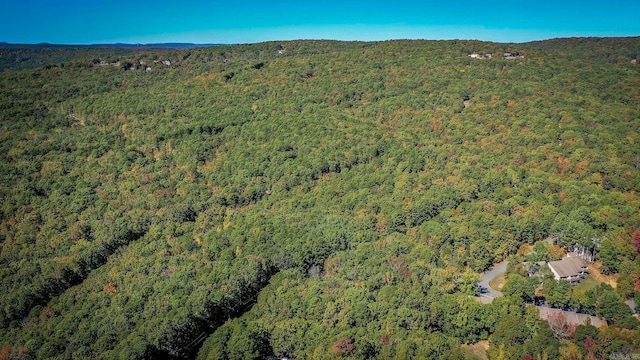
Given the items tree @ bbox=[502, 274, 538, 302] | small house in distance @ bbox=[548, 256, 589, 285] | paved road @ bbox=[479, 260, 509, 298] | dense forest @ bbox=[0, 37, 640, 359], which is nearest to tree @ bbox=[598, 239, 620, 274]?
dense forest @ bbox=[0, 37, 640, 359]

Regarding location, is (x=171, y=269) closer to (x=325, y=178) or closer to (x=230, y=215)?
(x=230, y=215)

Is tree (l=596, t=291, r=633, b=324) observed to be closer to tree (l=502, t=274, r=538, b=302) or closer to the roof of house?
tree (l=502, t=274, r=538, b=302)

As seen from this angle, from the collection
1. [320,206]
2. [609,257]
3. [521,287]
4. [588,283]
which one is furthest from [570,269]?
[320,206]

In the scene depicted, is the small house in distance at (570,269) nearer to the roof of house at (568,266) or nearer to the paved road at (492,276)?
the roof of house at (568,266)


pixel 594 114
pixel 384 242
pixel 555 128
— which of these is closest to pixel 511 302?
pixel 384 242

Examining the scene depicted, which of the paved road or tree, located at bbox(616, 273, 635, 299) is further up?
tree, located at bbox(616, 273, 635, 299)

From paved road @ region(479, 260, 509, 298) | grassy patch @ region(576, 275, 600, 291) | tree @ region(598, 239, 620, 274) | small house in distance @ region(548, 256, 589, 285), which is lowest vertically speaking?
paved road @ region(479, 260, 509, 298)

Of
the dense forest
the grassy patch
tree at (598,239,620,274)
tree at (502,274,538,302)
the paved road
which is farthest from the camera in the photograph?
tree at (598,239,620,274)
